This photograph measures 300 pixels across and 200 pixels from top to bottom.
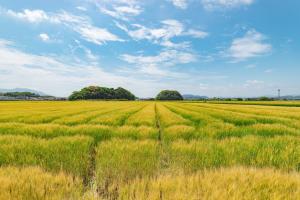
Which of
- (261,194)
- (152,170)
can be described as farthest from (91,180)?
(261,194)

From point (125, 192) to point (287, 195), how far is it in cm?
194

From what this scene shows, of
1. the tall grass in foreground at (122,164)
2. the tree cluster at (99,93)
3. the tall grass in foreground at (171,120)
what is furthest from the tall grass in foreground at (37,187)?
the tree cluster at (99,93)

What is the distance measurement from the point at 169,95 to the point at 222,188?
186m

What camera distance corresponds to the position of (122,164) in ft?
13.9

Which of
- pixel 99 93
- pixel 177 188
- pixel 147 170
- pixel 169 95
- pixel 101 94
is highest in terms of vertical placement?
pixel 99 93

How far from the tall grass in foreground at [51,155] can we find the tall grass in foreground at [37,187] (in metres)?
0.65

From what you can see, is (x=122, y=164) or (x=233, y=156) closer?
(x=122, y=164)

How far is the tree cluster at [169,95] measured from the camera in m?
185

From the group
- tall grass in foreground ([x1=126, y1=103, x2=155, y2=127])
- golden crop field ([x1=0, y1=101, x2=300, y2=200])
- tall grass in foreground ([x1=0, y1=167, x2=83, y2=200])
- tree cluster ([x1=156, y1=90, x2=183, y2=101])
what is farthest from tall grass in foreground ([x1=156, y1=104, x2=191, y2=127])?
tree cluster ([x1=156, y1=90, x2=183, y2=101])

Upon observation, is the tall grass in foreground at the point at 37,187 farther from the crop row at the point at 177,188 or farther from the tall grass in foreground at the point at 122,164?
the tall grass in foreground at the point at 122,164

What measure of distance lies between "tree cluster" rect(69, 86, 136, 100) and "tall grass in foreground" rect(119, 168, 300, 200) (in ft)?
481

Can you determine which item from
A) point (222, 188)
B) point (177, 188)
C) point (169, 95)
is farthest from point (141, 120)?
point (169, 95)

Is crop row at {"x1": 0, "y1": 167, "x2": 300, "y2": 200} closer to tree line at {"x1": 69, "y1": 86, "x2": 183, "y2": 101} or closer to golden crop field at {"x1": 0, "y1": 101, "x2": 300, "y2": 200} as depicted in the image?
golden crop field at {"x1": 0, "y1": 101, "x2": 300, "y2": 200}

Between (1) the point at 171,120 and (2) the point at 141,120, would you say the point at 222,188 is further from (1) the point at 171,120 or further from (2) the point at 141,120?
(2) the point at 141,120
